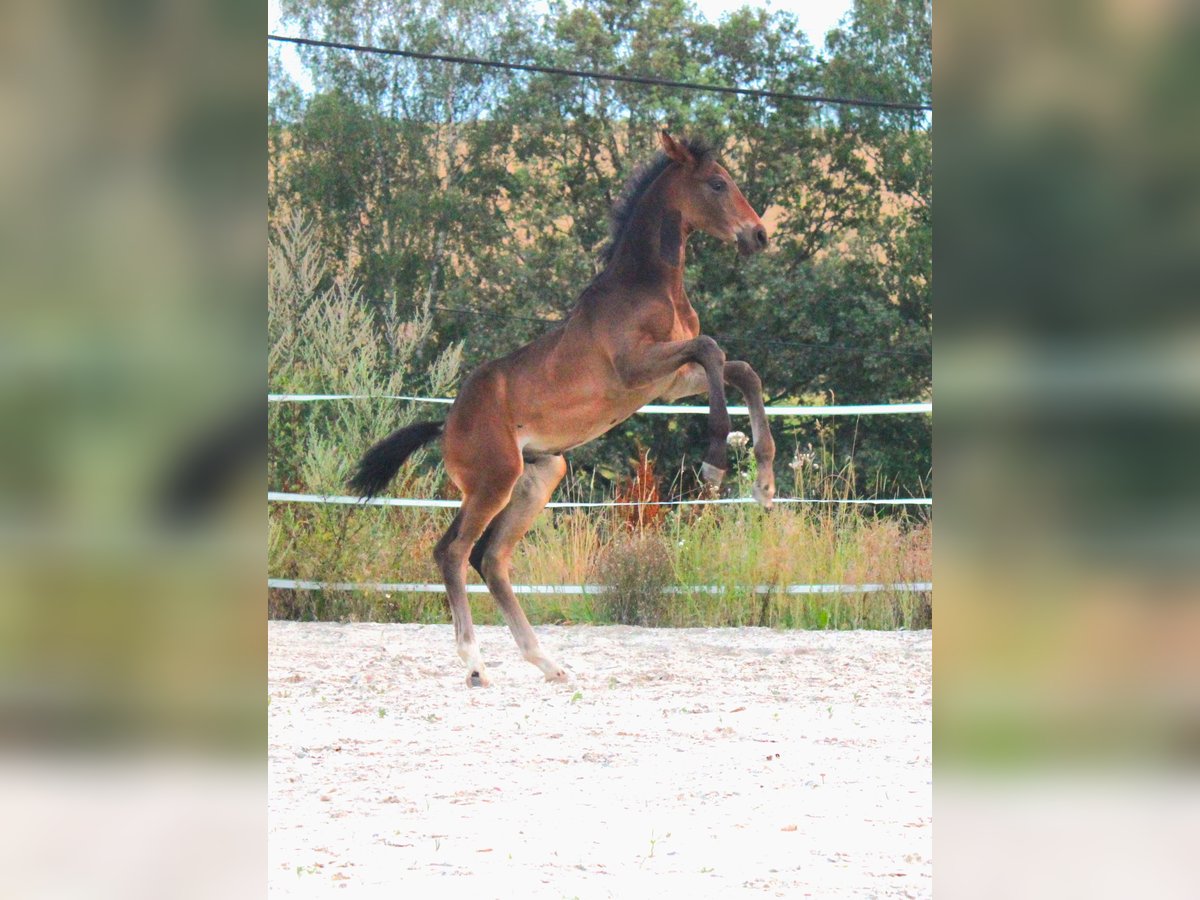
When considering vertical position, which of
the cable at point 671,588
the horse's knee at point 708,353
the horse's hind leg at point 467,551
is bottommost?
the cable at point 671,588

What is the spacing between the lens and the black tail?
5.54 meters

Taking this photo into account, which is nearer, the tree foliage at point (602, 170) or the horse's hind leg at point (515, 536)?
the horse's hind leg at point (515, 536)

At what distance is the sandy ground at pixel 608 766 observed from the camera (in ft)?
9.70

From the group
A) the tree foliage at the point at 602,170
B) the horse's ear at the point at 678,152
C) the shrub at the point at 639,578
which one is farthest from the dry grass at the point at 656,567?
the tree foliage at the point at 602,170

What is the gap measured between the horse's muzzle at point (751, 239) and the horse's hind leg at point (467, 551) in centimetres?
131

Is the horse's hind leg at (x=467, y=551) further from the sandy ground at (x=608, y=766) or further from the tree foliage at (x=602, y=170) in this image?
the tree foliage at (x=602, y=170)

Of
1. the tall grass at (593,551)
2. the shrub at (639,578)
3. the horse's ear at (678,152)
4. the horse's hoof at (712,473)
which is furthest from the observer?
the tall grass at (593,551)

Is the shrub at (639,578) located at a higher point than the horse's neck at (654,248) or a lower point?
lower

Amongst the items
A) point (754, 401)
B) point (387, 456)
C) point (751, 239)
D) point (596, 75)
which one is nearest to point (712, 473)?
point (754, 401)

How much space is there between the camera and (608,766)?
4.29 m

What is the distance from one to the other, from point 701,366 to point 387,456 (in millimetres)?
1543
